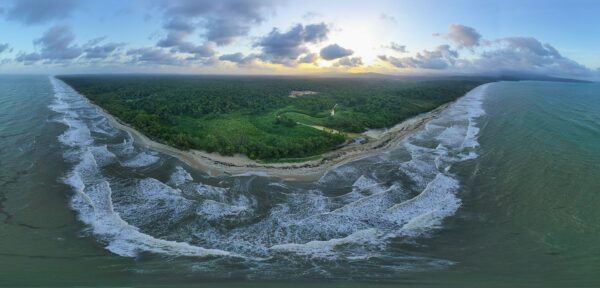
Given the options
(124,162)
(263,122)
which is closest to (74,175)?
(124,162)

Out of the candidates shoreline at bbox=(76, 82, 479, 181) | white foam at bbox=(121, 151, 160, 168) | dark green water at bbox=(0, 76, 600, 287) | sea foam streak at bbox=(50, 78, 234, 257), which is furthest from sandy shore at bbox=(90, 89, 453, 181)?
sea foam streak at bbox=(50, 78, 234, 257)

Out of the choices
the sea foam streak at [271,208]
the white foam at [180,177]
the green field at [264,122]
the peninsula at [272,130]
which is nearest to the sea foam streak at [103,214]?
the sea foam streak at [271,208]

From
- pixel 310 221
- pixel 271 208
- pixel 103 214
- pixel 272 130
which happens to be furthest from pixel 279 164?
pixel 103 214

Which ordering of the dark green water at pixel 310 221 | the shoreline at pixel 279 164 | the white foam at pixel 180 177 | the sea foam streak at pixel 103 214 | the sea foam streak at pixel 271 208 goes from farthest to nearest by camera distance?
the shoreline at pixel 279 164 → the white foam at pixel 180 177 → the sea foam streak at pixel 271 208 → the sea foam streak at pixel 103 214 → the dark green water at pixel 310 221

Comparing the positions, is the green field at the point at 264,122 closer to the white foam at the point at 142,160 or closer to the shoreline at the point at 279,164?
the shoreline at the point at 279,164

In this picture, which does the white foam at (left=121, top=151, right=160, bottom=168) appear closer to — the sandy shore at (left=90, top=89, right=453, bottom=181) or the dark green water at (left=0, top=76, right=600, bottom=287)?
the dark green water at (left=0, top=76, right=600, bottom=287)
